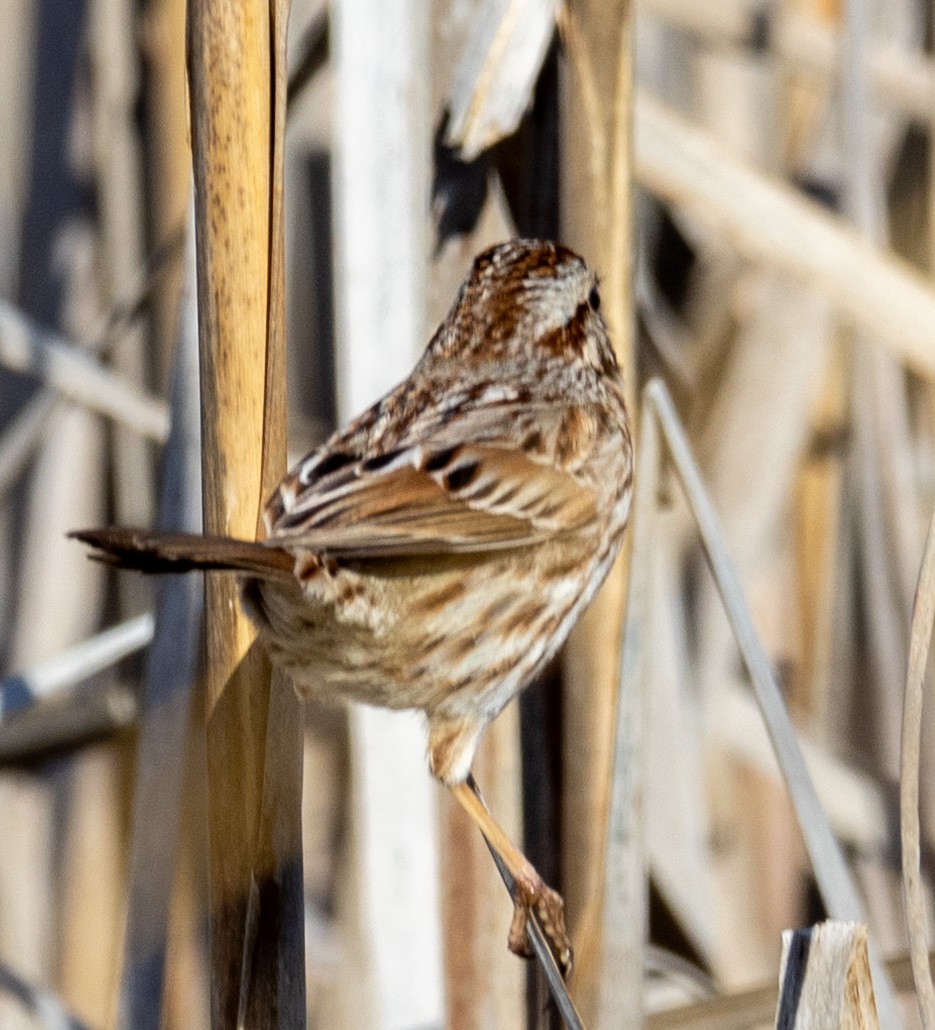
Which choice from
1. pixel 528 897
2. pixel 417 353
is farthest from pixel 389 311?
pixel 528 897

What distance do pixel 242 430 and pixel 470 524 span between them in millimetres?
362

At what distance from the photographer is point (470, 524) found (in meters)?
1.26

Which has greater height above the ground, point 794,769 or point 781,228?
point 781,228

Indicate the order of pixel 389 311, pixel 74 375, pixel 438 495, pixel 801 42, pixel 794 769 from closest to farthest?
pixel 794 769
pixel 438 495
pixel 389 311
pixel 74 375
pixel 801 42

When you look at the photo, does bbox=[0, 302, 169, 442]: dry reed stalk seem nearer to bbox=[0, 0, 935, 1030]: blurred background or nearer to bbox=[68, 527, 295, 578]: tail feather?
bbox=[0, 0, 935, 1030]: blurred background

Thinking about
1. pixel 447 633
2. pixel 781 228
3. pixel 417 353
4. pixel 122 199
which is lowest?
pixel 447 633

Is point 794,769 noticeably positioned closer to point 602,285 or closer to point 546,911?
point 546,911

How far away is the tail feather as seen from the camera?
0.86 metres

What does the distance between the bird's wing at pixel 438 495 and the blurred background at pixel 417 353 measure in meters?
0.10

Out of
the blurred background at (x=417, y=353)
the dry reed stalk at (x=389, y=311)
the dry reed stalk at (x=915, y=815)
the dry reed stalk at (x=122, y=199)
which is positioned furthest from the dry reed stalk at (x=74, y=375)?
the dry reed stalk at (x=915, y=815)

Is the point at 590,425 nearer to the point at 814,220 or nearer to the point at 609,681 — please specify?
the point at 609,681

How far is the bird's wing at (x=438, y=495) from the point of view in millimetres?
1114

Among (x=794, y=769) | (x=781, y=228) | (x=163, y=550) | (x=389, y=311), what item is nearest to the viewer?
(x=163, y=550)

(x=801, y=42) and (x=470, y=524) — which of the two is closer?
(x=470, y=524)
